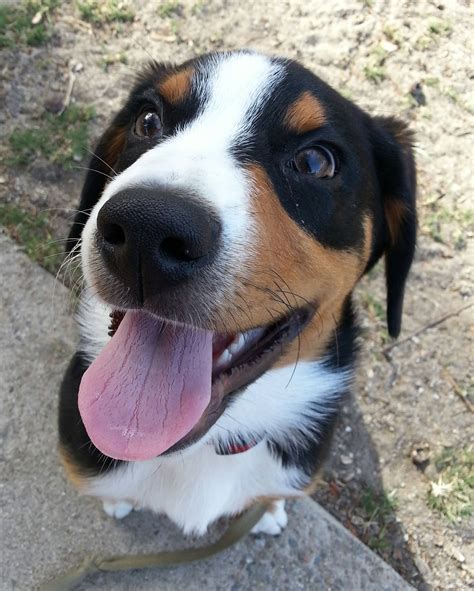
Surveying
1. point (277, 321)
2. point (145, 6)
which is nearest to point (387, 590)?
point (277, 321)

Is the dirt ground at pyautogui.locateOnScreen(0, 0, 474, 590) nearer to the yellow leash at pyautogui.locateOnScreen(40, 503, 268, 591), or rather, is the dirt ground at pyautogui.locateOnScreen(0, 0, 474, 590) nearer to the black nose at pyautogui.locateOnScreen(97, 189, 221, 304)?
the yellow leash at pyautogui.locateOnScreen(40, 503, 268, 591)

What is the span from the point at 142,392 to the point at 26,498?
1.55 metres

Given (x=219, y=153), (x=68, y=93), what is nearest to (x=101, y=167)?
(x=219, y=153)

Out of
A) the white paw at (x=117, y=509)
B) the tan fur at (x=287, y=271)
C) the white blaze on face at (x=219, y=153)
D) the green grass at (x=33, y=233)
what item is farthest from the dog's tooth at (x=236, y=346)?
the green grass at (x=33, y=233)

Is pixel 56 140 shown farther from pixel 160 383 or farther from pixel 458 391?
pixel 458 391

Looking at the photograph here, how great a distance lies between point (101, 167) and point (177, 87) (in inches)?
25.8

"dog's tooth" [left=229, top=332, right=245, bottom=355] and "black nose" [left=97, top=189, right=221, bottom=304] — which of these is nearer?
"black nose" [left=97, top=189, right=221, bottom=304]

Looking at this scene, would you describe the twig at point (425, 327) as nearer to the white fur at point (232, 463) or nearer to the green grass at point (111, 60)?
the white fur at point (232, 463)

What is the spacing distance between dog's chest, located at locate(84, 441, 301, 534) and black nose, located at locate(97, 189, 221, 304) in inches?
47.5

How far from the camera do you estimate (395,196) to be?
257 cm

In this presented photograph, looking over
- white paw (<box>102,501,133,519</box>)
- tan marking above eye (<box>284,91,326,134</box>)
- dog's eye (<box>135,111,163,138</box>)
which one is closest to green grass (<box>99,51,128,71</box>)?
dog's eye (<box>135,111,163,138</box>)

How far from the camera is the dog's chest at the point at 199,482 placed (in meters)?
2.70

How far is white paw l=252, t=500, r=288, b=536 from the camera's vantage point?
3.19 meters

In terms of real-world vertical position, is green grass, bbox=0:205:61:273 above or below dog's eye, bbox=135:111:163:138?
below
